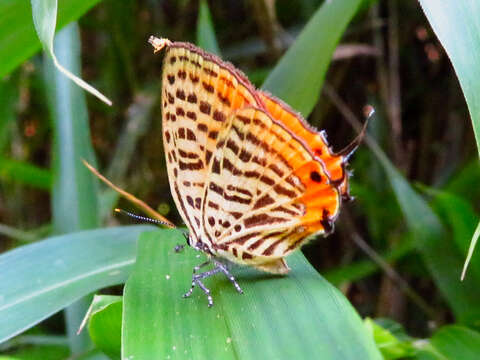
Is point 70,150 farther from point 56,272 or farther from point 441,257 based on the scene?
point 441,257

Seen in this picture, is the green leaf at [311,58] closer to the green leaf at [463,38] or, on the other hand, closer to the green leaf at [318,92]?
the green leaf at [318,92]

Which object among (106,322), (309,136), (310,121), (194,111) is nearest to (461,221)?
(309,136)

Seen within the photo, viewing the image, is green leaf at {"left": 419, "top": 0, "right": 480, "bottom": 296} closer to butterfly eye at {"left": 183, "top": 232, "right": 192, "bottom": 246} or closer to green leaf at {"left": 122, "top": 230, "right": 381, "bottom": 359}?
green leaf at {"left": 122, "top": 230, "right": 381, "bottom": 359}

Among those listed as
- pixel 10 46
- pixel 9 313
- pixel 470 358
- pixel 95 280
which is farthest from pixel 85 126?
pixel 470 358

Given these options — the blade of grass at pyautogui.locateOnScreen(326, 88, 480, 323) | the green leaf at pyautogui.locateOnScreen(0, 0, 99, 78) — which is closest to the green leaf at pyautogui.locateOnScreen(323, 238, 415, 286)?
the blade of grass at pyautogui.locateOnScreen(326, 88, 480, 323)

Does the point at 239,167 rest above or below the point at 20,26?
below
